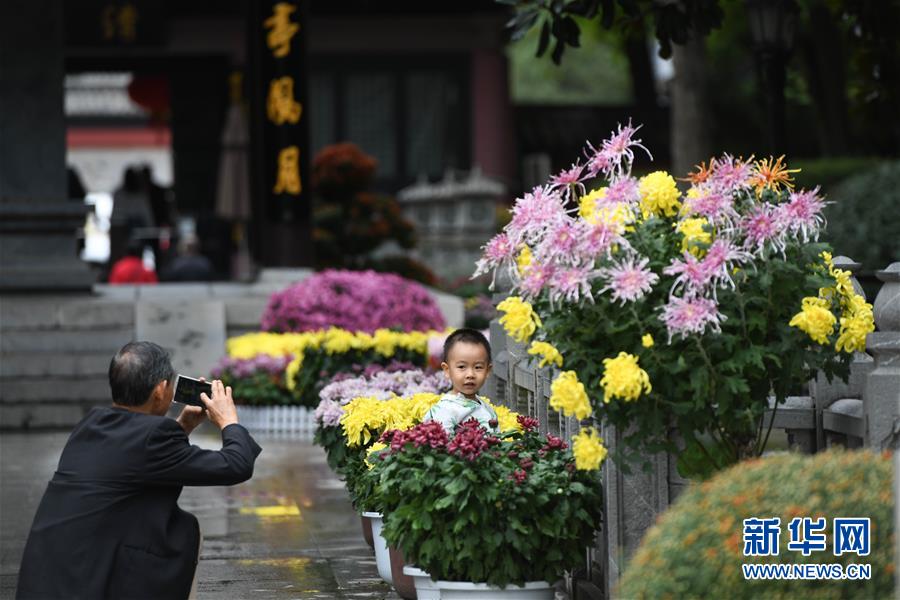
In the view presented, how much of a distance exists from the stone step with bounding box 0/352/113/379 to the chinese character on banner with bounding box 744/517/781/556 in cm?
1181

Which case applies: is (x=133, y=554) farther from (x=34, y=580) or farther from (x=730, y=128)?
(x=730, y=128)

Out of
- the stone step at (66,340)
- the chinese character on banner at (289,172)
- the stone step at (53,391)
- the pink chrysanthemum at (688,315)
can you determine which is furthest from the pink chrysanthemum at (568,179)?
the chinese character on banner at (289,172)

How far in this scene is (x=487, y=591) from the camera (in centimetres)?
648

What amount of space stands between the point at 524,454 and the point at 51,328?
434 inches

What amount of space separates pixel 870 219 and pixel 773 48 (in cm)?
695

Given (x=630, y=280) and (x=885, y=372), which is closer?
(x=630, y=280)

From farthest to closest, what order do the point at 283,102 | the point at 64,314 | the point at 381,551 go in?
the point at 283,102, the point at 64,314, the point at 381,551

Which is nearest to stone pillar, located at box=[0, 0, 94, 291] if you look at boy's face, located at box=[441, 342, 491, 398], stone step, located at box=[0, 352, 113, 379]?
stone step, located at box=[0, 352, 113, 379]

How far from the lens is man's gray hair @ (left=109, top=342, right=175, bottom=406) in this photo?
253 inches

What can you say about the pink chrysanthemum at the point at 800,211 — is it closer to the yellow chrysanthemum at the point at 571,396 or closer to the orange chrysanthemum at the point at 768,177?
the orange chrysanthemum at the point at 768,177

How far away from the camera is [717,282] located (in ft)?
19.9

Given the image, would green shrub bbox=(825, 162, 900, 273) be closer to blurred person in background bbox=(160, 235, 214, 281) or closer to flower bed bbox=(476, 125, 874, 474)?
blurred person in background bbox=(160, 235, 214, 281)

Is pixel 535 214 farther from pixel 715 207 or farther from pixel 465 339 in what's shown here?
pixel 465 339

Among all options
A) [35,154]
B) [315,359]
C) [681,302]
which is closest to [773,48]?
[315,359]
